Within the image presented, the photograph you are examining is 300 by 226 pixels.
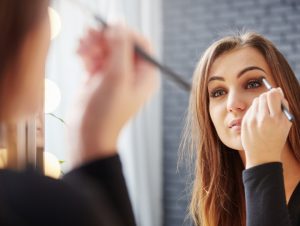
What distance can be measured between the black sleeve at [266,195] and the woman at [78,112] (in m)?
0.56

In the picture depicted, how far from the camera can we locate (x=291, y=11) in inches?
124

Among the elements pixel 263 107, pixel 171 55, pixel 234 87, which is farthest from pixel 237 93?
pixel 171 55

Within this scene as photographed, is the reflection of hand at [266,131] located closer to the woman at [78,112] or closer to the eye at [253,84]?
the eye at [253,84]

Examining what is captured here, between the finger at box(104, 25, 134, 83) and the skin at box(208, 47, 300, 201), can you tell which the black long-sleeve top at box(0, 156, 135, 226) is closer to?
the finger at box(104, 25, 134, 83)

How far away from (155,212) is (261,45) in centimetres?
241

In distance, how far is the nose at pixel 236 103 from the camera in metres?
1.19

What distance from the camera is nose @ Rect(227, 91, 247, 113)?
3.91 feet

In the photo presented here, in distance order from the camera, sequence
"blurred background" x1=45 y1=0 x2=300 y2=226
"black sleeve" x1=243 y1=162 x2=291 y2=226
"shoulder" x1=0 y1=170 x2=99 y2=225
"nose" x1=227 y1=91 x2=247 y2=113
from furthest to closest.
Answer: "blurred background" x1=45 y1=0 x2=300 y2=226, "nose" x1=227 y1=91 x2=247 y2=113, "black sleeve" x1=243 y1=162 x2=291 y2=226, "shoulder" x1=0 y1=170 x2=99 y2=225

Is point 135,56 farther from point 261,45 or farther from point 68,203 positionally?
point 261,45

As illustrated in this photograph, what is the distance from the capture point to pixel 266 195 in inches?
33.9

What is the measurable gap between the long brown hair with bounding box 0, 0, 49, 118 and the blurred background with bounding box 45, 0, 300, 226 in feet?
9.33

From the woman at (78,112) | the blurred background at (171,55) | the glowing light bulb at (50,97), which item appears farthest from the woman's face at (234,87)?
the blurred background at (171,55)

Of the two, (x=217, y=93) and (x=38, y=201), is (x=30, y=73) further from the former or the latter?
(x=217, y=93)

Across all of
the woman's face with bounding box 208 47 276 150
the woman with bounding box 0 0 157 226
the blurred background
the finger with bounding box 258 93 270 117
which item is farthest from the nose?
the blurred background
